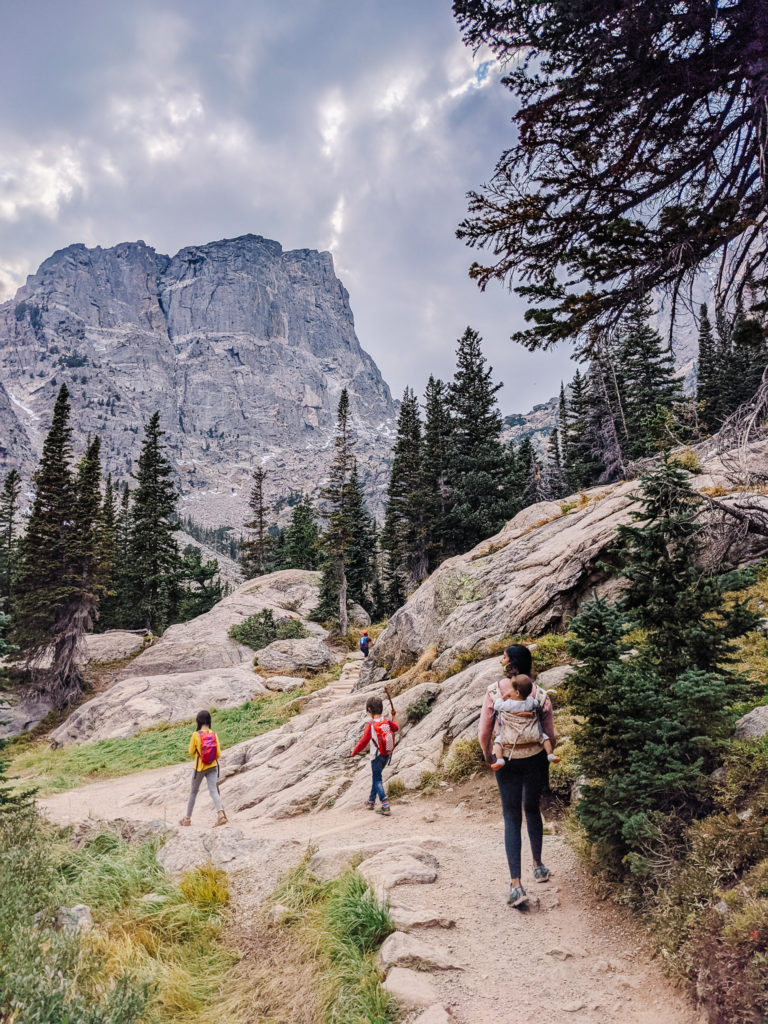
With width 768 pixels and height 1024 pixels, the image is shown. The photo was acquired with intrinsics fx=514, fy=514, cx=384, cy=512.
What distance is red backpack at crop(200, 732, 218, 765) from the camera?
10.4m

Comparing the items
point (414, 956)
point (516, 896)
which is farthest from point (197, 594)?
point (414, 956)

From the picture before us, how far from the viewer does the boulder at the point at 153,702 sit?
22844 millimetres

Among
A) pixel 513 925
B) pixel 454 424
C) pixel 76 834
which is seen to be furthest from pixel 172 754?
pixel 454 424

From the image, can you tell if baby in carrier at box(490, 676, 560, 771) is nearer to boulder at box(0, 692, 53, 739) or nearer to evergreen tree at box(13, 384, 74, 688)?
evergreen tree at box(13, 384, 74, 688)

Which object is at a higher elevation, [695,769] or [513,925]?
[695,769]

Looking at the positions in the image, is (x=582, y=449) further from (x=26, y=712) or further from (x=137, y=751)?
(x=26, y=712)

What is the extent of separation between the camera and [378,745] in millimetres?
9109

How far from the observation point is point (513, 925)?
15.0 feet

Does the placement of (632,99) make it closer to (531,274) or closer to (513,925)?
(531,274)

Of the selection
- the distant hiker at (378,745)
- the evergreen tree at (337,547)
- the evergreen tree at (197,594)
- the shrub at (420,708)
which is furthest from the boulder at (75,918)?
the evergreen tree at (197,594)

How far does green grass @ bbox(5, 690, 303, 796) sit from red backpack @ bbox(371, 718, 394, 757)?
37.1 feet

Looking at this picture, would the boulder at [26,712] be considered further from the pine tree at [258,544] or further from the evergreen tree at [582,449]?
the evergreen tree at [582,449]

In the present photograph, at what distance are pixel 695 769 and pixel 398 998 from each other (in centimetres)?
285

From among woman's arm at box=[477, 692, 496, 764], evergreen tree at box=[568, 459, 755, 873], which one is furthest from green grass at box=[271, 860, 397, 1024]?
evergreen tree at box=[568, 459, 755, 873]
